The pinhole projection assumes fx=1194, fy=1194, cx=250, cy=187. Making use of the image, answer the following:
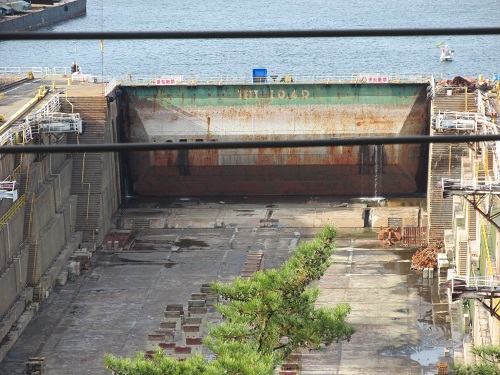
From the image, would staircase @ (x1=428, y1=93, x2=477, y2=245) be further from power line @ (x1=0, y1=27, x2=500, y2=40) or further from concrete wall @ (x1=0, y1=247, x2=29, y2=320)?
power line @ (x1=0, y1=27, x2=500, y2=40)

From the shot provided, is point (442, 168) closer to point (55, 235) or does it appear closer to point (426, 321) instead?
point (426, 321)

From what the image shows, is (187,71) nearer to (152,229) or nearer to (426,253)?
(152,229)

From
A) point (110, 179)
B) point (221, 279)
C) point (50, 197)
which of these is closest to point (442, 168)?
point (221, 279)

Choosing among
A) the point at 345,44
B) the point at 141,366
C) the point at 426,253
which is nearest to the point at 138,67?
the point at 345,44

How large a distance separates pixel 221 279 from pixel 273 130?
1423 cm

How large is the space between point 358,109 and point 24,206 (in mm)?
20088

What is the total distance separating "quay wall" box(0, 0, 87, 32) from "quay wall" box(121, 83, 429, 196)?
55302mm

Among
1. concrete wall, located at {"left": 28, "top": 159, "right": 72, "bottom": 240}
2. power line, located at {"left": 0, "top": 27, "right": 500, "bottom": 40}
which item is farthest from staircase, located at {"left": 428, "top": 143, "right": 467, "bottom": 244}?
power line, located at {"left": 0, "top": 27, "right": 500, "bottom": 40}

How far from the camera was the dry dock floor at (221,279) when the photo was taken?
1522 inches

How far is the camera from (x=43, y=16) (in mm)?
128500

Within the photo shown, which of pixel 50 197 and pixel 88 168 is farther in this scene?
pixel 88 168

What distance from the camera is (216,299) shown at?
141 ft

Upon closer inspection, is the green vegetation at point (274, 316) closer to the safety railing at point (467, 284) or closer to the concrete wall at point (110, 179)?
the safety railing at point (467, 284)

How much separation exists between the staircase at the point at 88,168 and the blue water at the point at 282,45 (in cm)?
2825
